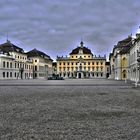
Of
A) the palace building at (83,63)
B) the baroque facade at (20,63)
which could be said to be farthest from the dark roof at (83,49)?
the baroque facade at (20,63)

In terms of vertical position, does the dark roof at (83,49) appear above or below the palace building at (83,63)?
above

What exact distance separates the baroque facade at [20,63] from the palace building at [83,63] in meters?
10.6

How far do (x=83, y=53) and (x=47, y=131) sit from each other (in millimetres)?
135597

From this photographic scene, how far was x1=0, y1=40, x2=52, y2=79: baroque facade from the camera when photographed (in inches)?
3668

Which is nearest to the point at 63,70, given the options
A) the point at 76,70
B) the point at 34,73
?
the point at 76,70

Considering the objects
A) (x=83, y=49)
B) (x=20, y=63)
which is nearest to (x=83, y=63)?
(x=83, y=49)

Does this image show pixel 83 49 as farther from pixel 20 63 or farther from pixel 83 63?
pixel 20 63

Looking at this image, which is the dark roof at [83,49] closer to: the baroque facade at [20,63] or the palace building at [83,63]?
the palace building at [83,63]

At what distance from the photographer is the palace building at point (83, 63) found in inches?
5561

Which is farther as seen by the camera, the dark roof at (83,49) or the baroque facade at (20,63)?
the dark roof at (83,49)

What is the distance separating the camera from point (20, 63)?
4205 inches

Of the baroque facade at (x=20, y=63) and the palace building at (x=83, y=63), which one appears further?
the palace building at (x=83, y=63)

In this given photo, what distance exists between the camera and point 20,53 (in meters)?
106

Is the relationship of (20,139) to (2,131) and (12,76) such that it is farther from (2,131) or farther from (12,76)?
(12,76)
